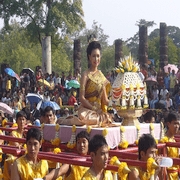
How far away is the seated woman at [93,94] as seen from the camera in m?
7.61

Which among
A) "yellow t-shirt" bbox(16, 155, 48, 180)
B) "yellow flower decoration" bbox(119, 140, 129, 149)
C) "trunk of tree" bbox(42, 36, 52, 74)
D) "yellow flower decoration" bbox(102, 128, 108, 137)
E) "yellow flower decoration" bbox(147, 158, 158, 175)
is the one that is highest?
"trunk of tree" bbox(42, 36, 52, 74)

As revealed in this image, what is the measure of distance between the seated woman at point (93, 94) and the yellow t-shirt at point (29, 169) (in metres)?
2.11

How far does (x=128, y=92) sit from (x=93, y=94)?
56 centimetres

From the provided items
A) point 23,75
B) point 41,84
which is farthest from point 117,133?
point 23,75

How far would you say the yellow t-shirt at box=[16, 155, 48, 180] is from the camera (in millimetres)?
5398

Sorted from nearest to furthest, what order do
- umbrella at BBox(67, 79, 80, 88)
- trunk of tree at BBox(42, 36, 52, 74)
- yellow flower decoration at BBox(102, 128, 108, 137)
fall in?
yellow flower decoration at BBox(102, 128, 108, 137) < umbrella at BBox(67, 79, 80, 88) < trunk of tree at BBox(42, 36, 52, 74)

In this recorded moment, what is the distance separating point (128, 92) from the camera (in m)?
7.74

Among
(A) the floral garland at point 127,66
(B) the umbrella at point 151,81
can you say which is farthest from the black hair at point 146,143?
(B) the umbrella at point 151,81

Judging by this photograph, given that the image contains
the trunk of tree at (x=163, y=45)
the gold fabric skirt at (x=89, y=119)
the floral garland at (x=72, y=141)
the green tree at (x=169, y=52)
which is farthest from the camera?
the green tree at (x=169, y=52)

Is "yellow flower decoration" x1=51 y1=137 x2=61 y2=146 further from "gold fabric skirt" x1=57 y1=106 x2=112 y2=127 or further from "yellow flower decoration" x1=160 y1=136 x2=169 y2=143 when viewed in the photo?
"yellow flower decoration" x1=160 y1=136 x2=169 y2=143

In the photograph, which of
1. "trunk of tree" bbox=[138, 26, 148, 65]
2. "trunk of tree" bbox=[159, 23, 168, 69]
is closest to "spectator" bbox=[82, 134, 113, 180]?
"trunk of tree" bbox=[159, 23, 168, 69]

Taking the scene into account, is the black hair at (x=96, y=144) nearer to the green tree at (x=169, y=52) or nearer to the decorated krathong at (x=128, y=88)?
the decorated krathong at (x=128, y=88)

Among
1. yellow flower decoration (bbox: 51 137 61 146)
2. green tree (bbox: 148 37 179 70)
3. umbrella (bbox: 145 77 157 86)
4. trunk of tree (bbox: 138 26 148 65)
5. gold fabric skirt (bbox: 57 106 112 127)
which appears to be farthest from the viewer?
green tree (bbox: 148 37 179 70)

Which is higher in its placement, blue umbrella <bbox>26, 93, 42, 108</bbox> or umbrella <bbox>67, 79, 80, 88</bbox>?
umbrella <bbox>67, 79, 80, 88</bbox>
